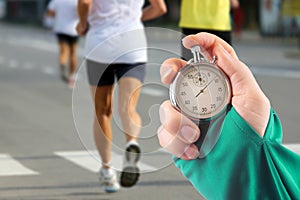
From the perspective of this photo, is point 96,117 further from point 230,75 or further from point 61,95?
point 61,95

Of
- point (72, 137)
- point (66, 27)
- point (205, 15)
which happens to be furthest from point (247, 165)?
point (66, 27)

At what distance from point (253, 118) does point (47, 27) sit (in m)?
55.5

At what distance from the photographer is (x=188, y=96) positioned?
3037 millimetres

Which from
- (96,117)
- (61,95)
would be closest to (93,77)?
(96,117)

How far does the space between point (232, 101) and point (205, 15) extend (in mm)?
5351

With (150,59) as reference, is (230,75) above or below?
above

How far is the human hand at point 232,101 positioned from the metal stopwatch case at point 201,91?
0.03 meters

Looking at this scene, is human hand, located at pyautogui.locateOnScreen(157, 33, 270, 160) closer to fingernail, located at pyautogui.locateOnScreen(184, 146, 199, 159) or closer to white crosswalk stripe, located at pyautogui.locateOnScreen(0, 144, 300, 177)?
fingernail, located at pyautogui.locateOnScreen(184, 146, 199, 159)

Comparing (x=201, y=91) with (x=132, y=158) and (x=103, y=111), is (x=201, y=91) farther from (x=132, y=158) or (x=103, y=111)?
(x=103, y=111)

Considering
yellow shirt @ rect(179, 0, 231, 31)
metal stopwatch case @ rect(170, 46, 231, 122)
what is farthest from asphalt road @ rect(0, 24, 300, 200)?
yellow shirt @ rect(179, 0, 231, 31)

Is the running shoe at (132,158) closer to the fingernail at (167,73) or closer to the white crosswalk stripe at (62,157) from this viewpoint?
→ the fingernail at (167,73)

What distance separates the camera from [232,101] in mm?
3080

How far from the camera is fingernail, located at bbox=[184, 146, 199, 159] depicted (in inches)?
124

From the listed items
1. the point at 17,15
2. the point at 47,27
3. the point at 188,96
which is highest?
the point at 188,96
